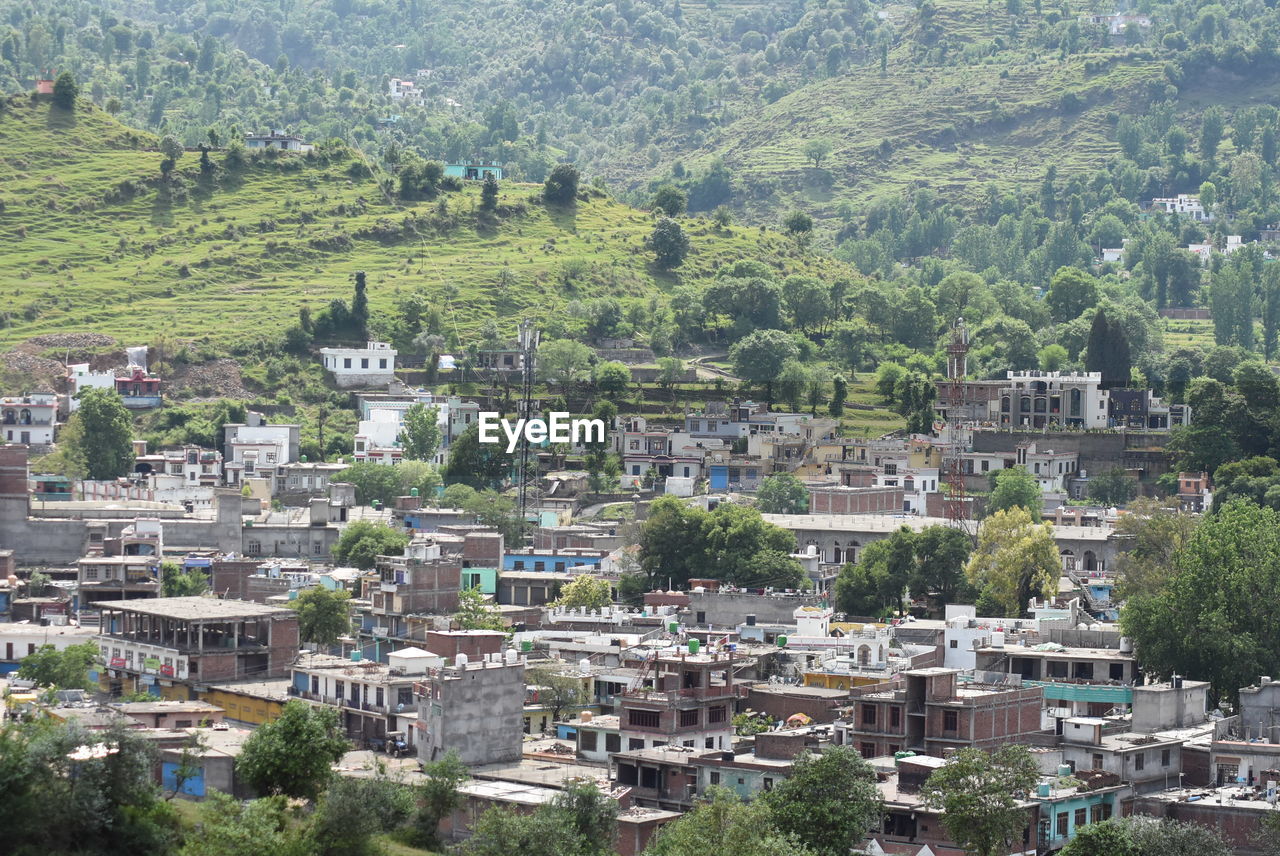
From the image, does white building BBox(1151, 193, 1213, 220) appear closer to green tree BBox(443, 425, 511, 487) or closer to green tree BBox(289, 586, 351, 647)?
green tree BBox(443, 425, 511, 487)

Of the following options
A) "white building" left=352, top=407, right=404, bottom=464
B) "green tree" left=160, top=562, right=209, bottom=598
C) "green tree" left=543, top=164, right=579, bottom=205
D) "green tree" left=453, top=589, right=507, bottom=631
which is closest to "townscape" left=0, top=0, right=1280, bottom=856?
"green tree" left=453, top=589, right=507, bottom=631

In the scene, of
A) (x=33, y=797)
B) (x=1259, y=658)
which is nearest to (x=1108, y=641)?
(x=1259, y=658)

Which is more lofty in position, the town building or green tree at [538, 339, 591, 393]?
green tree at [538, 339, 591, 393]

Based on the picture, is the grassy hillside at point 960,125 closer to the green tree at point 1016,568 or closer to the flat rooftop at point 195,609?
the green tree at point 1016,568

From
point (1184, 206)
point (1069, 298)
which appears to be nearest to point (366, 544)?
point (1069, 298)

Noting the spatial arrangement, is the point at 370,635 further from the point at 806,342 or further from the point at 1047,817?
the point at 806,342

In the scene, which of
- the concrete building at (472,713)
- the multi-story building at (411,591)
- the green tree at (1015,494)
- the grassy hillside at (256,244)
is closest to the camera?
the concrete building at (472,713)

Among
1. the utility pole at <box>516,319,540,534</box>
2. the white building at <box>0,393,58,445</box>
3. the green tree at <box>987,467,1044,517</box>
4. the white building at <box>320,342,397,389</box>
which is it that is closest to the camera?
the green tree at <box>987,467,1044,517</box>

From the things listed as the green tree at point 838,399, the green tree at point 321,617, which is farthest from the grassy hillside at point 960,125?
the green tree at point 321,617
